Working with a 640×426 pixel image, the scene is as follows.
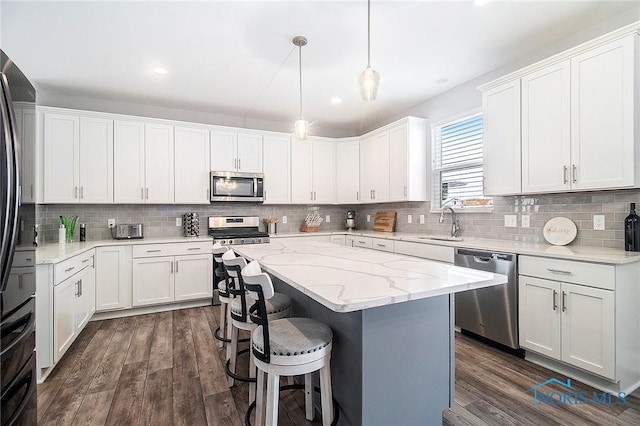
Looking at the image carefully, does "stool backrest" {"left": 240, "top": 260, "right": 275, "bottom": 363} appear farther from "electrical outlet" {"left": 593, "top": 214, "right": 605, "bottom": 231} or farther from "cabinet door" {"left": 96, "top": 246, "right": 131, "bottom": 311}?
"cabinet door" {"left": 96, "top": 246, "right": 131, "bottom": 311}

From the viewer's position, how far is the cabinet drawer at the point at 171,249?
3.69 meters

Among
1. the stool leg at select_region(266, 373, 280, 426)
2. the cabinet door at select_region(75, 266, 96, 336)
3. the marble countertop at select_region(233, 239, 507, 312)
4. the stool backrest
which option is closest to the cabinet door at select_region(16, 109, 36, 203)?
the stool backrest

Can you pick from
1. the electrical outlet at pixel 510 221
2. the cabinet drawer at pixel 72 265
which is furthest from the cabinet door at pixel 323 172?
the cabinet drawer at pixel 72 265

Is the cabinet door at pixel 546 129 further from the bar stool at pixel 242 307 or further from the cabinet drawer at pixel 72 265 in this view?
the cabinet drawer at pixel 72 265

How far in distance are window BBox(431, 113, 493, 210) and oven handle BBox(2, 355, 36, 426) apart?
12.2 feet

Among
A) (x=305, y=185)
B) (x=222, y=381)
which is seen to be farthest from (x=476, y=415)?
(x=305, y=185)

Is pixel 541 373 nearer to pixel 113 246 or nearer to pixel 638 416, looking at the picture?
pixel 638 416

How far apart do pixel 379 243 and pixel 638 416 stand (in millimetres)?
2662

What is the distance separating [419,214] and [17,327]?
4.02m

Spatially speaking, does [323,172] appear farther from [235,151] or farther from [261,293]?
[261,293]

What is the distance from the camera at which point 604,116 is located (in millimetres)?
2227

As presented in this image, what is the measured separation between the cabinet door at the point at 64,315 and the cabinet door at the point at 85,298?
0.10 metres

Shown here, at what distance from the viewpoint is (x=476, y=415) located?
1.82 metres

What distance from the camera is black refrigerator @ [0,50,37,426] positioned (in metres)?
1.04
